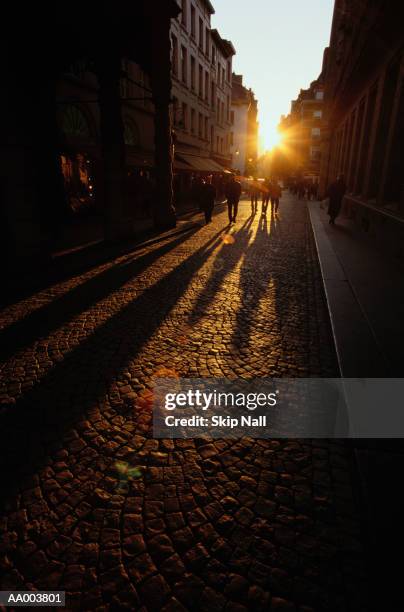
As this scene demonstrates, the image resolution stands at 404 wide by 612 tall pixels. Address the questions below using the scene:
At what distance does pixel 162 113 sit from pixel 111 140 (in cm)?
361

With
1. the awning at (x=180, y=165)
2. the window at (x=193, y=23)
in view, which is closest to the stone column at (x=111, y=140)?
the awning at (x=180, y=165)

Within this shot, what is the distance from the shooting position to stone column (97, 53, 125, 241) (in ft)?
28.3

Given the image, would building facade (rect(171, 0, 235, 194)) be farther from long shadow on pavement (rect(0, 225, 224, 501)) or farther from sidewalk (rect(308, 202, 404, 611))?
long shadow on pavement (rect(0, 225, 224, 501))

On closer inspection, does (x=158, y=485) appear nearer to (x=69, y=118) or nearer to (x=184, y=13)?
(x=69, y=118)

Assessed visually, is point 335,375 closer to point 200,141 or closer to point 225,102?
point 200,141

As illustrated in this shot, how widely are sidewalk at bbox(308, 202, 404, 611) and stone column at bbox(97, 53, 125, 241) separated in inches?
230

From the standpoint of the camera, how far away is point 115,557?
5.78 ft

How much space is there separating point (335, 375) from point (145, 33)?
1136 centimetres

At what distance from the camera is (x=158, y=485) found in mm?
2174

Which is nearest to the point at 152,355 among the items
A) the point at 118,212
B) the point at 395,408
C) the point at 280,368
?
the point at 280,368

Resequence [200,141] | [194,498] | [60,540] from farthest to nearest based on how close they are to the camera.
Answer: [200,141], [194,498], [60,540]

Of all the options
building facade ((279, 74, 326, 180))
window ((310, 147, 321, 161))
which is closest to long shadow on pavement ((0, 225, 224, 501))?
building facade ((279, 74, 326, 180))

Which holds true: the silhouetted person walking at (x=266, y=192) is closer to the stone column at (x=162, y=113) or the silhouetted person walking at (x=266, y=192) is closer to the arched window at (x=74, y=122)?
the stone column at (x=162, y=113)

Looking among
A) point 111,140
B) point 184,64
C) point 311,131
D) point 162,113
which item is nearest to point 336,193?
point 162,113
